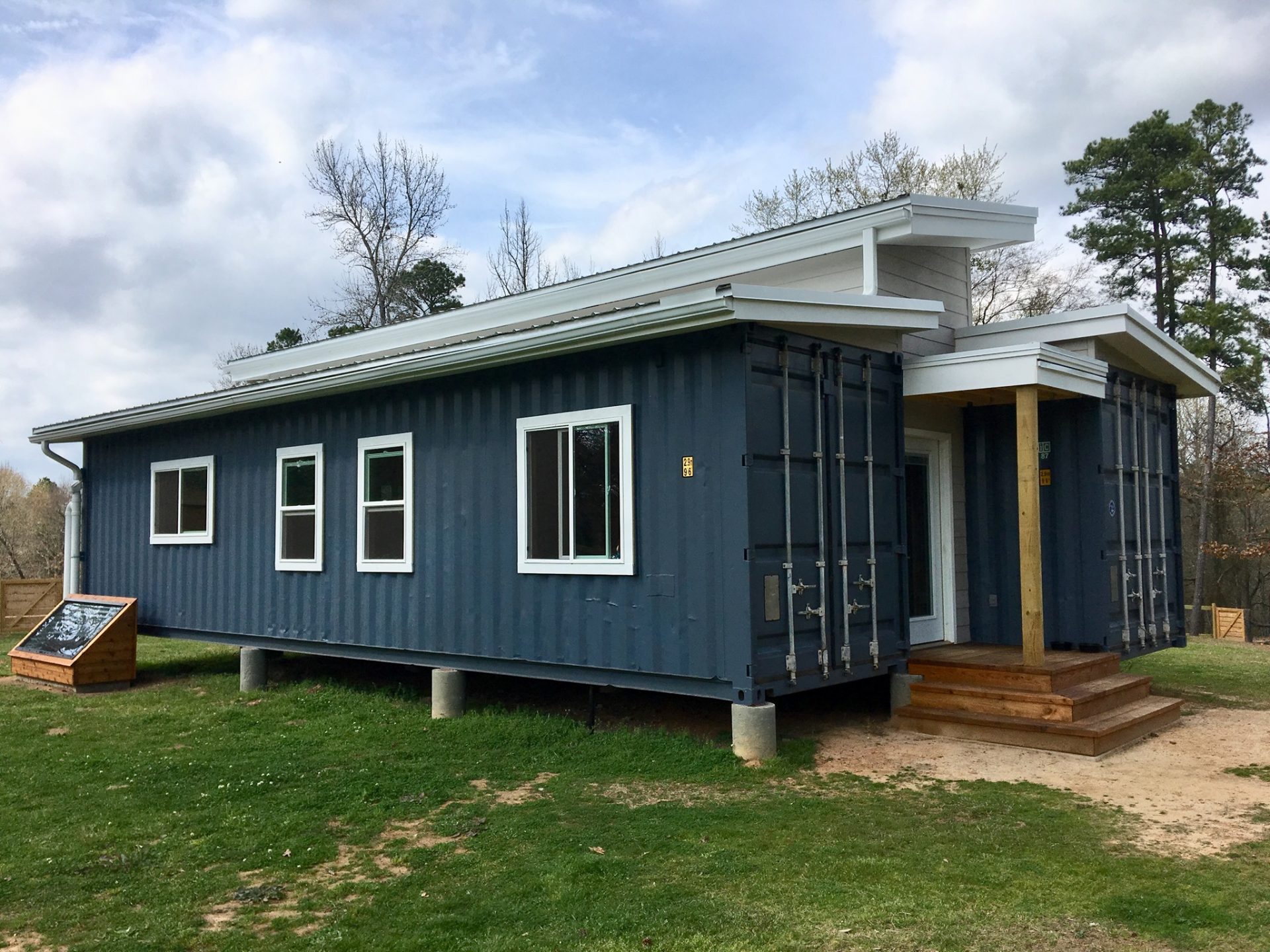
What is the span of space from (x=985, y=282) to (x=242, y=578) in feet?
69.3

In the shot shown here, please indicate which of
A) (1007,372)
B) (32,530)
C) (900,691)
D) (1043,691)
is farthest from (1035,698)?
(32,530)

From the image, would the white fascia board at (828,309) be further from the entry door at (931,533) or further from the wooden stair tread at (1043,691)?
the wooden stair tread at (1043,691)

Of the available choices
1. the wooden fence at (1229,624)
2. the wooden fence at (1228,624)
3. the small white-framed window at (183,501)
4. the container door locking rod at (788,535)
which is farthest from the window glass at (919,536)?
the wooden fence at (1229,624)

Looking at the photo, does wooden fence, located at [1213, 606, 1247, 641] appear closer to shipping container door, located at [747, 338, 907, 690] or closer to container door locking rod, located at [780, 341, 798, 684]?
shipping container door, located at [747, 338, 907, 690]

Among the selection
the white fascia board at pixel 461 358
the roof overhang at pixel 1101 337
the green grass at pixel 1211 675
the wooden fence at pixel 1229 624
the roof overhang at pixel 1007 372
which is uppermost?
the roof overhang at pixel 1101 337

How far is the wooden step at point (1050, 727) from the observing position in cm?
716

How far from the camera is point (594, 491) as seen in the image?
308 inches

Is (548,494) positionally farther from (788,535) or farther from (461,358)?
(788,535)

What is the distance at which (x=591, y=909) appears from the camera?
4.36 m

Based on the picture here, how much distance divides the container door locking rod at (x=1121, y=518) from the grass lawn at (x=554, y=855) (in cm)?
370

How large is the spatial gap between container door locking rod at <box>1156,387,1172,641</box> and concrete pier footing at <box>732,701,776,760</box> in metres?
5.25

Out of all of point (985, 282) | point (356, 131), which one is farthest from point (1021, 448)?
point (356, 131)

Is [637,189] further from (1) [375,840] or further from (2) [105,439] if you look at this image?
(1) [375,840]

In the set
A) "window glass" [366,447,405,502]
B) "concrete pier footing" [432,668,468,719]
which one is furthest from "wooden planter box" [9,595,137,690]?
"concrete pier footing" [432,668,468,719]
